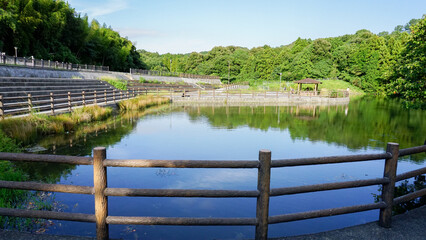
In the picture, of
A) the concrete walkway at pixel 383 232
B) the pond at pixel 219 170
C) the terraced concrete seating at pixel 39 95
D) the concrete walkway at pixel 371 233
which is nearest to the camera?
the concrete walkway at pixel 371 233

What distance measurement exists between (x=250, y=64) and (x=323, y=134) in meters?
77.9

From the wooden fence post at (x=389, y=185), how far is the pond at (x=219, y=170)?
2.05 m

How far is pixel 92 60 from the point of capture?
224ft

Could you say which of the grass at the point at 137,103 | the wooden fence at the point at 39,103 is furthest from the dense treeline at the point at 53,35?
the wooden fence at the point at 39,103

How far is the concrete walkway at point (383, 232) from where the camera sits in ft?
12.2

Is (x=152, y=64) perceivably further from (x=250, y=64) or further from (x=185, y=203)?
(x=185, y=203)

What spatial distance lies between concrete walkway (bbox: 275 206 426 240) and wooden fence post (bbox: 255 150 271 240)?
435mm

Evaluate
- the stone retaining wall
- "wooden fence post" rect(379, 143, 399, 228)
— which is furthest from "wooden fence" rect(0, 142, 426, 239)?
the stone retaining wall

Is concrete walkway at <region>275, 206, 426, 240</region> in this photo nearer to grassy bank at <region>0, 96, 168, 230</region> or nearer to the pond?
the pond

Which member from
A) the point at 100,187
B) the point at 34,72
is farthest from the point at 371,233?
the point at 34,72

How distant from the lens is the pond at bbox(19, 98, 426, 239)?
6085 millimetres

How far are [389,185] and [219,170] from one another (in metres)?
6.44

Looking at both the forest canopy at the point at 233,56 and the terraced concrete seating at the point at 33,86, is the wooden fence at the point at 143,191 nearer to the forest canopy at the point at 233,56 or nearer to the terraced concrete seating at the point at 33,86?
the forest canopy at the point at 233,56

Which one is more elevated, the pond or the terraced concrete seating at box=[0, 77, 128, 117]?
the terraced concrete seating at box=[0, 77, 128, 117]
